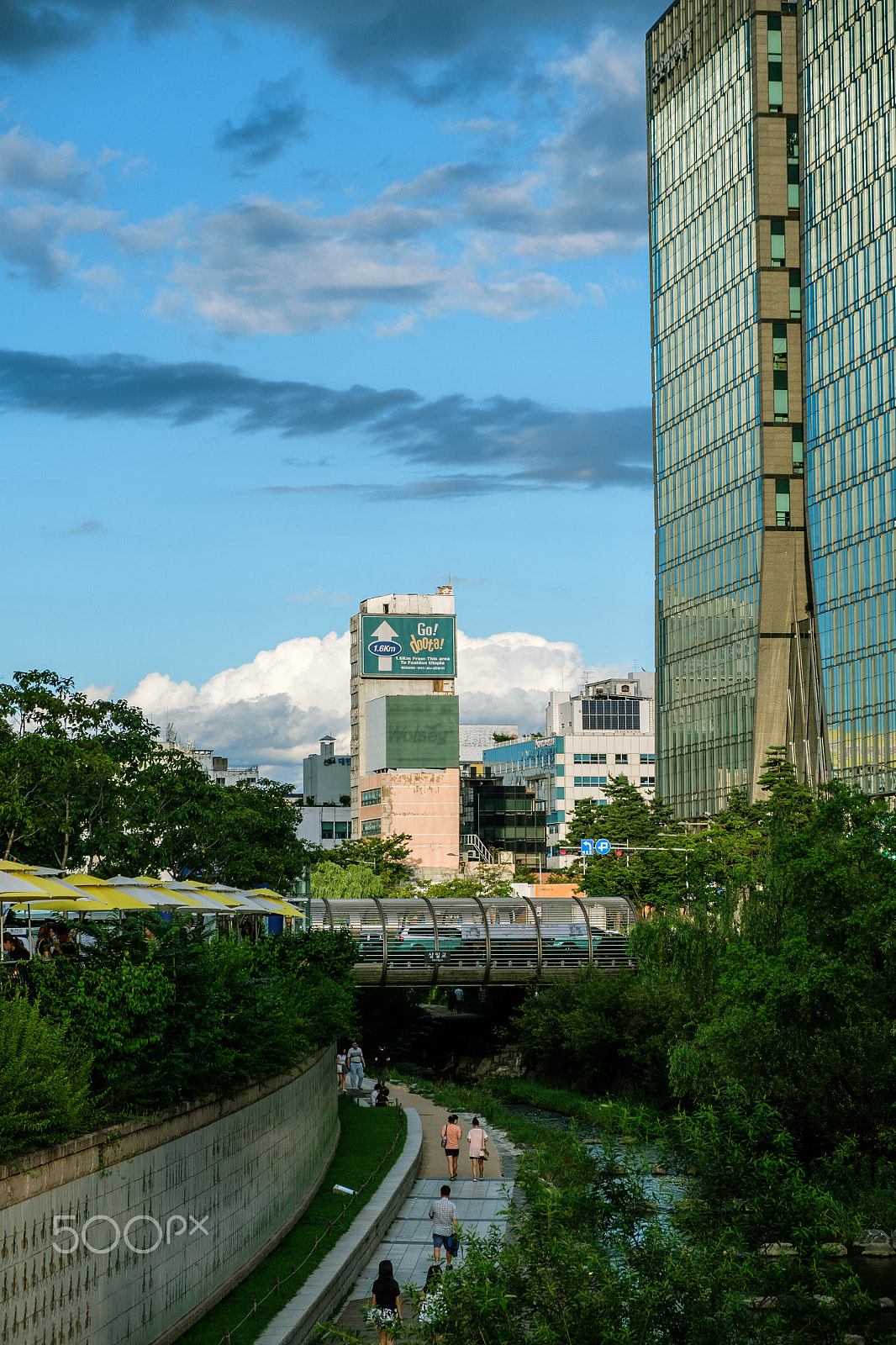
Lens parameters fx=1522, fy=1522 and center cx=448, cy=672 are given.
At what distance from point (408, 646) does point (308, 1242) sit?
153 meters

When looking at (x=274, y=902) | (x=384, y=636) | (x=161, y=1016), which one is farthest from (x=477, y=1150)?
(x=384, y=636)

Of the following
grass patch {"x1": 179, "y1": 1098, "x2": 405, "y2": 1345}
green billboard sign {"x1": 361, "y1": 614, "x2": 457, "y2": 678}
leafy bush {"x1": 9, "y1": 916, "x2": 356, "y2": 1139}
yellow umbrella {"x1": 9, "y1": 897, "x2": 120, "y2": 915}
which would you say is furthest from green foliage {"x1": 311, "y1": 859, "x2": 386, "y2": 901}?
leafy bush {"x1": 9, "y1": 916, "x2": 356, "y2": 1139}

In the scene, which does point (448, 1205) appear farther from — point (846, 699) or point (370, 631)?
point (370, 631)

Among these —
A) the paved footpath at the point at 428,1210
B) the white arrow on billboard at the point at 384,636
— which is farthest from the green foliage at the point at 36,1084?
the white arrow on billboard at the point at 384,636

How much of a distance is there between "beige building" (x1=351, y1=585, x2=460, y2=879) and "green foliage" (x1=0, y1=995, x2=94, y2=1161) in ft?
473

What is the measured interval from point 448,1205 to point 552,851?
16198 cm

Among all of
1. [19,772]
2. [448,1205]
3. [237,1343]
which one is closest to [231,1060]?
[237,1343]

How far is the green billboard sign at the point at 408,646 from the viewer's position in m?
176

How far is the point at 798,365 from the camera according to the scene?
104 m

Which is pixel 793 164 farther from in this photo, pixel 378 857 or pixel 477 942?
pixel 477 942

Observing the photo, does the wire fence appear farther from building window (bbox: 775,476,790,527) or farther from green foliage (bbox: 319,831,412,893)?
green foliage (bbox: 319,831,412,893)

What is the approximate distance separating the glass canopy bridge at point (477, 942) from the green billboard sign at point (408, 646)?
363 feet

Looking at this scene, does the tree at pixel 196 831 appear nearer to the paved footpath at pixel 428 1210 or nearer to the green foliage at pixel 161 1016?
the paved footpath at pixel 428 1210

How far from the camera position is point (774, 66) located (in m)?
104
